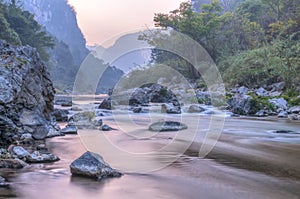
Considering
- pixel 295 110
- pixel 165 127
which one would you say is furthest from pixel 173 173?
pixel 295 110

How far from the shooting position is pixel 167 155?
5.66m

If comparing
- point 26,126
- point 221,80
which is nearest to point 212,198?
point 26,126

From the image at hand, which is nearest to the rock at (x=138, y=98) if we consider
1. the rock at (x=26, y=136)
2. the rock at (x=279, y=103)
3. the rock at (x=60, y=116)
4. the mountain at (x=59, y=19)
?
the rock at (x=279, y=103)

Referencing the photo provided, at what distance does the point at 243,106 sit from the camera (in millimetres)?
15156

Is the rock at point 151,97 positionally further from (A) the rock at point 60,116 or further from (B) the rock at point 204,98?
(A) the rock at point 60,116

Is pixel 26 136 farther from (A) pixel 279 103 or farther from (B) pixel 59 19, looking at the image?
(B) pixel 59 19

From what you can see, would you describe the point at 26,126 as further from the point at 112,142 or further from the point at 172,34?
the point at 172,34

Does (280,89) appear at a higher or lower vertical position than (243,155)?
higher

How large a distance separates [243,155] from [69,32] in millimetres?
158703

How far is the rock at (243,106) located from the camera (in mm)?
14872

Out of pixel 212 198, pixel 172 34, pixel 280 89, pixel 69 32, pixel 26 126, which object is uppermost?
pixel 69 32

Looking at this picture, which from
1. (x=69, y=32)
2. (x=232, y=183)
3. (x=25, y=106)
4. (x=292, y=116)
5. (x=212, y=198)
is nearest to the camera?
(x=212, y=198)

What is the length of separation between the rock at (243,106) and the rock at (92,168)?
11782mm

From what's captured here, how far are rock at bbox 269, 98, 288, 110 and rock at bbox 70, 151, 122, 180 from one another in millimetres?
12644
